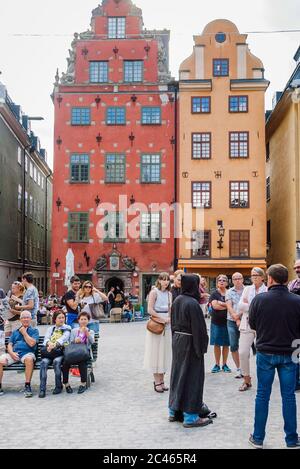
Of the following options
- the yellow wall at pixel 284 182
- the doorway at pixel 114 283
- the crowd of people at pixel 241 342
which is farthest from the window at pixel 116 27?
the crowd of people at pixel 241 342

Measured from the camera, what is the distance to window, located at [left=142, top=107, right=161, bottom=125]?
116ft

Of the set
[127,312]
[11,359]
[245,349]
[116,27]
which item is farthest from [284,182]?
[11,359]

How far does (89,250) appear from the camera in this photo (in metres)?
34.8

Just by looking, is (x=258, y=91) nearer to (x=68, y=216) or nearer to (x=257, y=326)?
(x=68, y=216)

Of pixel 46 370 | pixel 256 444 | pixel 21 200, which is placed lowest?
pixel 256 444

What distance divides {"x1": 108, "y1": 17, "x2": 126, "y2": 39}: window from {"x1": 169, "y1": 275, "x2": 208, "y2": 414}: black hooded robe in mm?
30469

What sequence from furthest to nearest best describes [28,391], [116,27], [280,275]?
[116,27], [28,391], [280,275]

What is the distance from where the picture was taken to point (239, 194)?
34500mm

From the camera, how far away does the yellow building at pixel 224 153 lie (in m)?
34.2

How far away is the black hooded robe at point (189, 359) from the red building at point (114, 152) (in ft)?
86.9

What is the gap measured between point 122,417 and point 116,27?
103ft

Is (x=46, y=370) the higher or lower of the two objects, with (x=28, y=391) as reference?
higher

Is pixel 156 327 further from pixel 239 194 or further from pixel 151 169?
pixel 151 169
